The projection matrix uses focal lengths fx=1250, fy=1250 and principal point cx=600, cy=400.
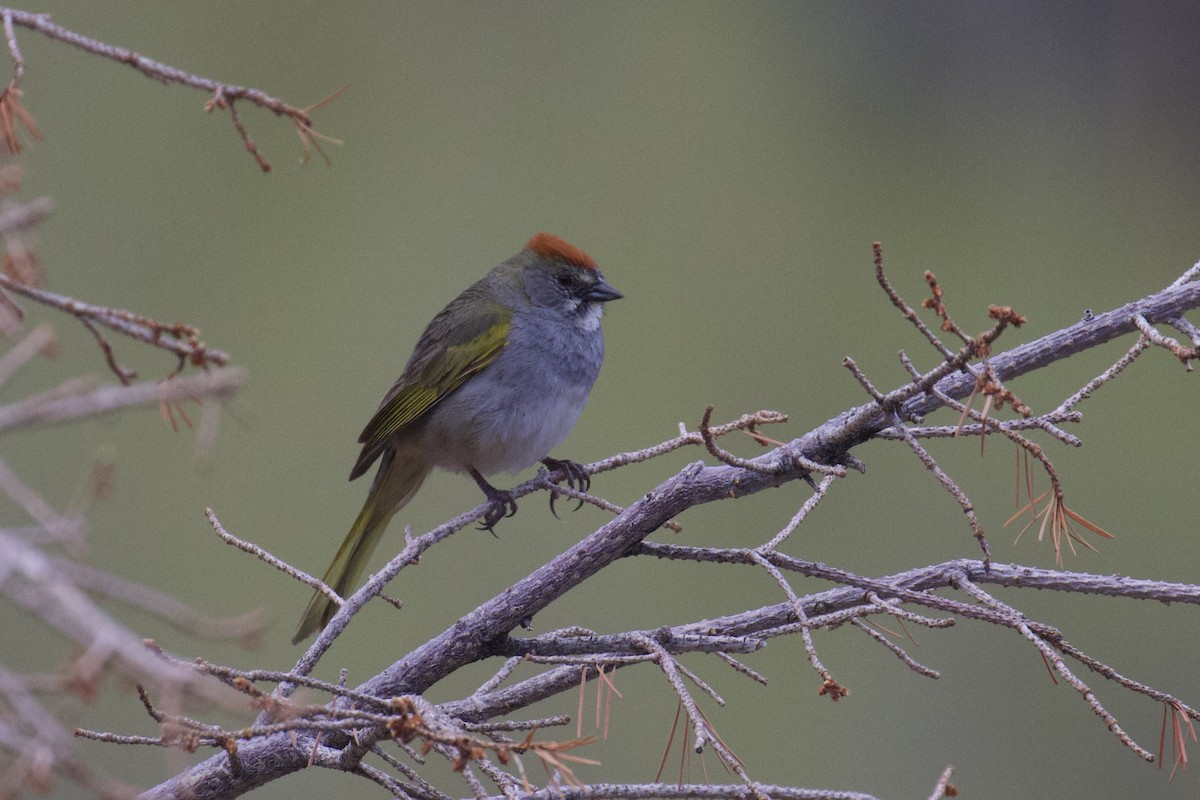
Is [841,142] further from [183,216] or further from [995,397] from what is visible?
[995,397]

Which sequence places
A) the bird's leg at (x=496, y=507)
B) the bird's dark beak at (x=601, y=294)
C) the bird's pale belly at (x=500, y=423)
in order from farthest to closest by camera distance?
the bird's dark beak at (x=601, y=294) < the bird's pale belly at (x=500, y=423) < the bird's leg at (x=496, y=507)

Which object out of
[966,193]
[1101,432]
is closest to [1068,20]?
[966,193]

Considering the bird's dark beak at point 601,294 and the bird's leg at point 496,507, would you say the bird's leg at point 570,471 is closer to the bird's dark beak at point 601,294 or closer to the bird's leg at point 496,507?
the bird's leg at point 496,507

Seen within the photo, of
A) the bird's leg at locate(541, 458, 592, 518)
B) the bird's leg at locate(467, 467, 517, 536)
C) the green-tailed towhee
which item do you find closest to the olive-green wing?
the green-tailed towhee

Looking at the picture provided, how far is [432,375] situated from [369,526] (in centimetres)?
59

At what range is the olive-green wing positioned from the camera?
11.8ft

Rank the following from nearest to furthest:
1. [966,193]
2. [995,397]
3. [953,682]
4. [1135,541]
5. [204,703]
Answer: [204,703] → [995,397] → [953,682] → [1135,541] → [966,193]

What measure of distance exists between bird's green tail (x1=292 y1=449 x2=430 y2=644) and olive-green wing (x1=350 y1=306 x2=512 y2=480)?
75 mm

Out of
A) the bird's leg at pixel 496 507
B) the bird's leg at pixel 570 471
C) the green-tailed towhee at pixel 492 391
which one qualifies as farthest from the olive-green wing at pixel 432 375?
the bird's leg at pixel 570 471

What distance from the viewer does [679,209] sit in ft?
19.0

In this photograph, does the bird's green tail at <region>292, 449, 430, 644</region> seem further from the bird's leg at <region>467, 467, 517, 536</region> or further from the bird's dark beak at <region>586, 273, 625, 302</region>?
the bird's dark beak at <region>586, 273, 625, 302</region>

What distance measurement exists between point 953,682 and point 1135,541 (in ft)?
3.40

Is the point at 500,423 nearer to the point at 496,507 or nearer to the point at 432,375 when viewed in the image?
the point at 432,375

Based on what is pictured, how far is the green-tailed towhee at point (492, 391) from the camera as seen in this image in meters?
3.57
